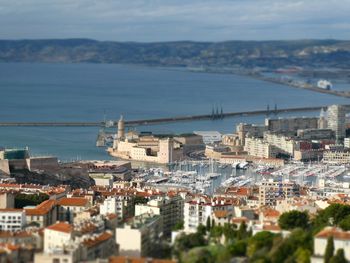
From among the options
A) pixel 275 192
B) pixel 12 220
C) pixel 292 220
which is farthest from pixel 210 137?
pixel 292 220

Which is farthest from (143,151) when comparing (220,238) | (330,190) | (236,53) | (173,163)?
(236,53)

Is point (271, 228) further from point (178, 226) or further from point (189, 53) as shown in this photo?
point (189, 53)

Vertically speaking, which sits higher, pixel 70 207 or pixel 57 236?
pixel 57 236

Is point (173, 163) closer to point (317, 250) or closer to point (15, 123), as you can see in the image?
point (15, 123)

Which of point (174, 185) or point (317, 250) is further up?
point (317, 250)

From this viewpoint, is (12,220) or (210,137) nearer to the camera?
(12,220)

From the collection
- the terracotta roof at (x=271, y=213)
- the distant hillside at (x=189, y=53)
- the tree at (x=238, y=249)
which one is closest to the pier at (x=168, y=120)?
the terracotta roof at (x=271, y=213)

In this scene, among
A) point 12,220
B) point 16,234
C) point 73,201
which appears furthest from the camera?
point 73,201

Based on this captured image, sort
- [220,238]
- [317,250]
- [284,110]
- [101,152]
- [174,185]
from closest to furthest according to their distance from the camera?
[317,250] → [220,238] → [174,185] → [101,152] → [284,110]
